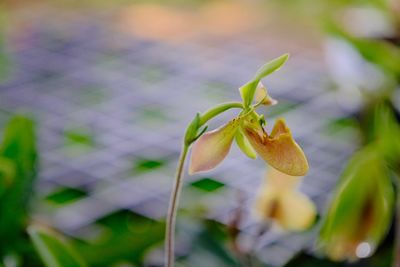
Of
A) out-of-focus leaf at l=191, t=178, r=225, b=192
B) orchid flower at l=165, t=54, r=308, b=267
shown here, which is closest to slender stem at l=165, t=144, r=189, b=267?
orchid flower at l=165, t=54, r=308, b=267

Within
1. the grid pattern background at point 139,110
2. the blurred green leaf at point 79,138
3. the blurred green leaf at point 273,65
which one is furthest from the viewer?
the blurred green leaf at point 79,138

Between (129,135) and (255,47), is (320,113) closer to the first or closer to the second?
(129,135)

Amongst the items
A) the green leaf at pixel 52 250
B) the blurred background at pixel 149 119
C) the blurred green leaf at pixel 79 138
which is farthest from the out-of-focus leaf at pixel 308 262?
the blurred green leaf at pixel 79 138

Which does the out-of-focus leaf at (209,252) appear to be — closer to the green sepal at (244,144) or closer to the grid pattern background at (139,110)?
the grid pattern background at (139,110)

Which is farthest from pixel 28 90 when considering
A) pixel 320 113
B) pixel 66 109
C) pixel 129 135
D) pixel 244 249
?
pixel 244 249

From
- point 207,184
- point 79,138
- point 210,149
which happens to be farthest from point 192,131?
point 79,138

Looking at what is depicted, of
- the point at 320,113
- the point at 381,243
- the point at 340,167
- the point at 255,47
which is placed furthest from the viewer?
the point at 255,47
